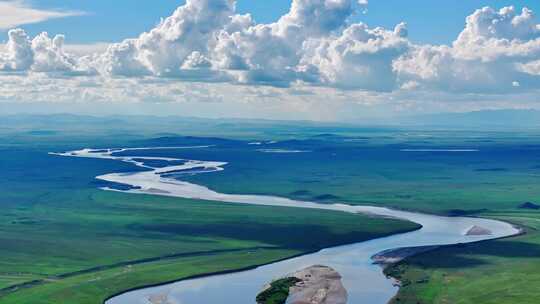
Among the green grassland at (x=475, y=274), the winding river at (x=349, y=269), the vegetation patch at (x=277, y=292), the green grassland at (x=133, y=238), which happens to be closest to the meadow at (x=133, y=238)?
the green grassland at (x=133, y=238)

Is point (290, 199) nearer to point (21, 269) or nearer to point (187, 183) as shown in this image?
point (187, 183)

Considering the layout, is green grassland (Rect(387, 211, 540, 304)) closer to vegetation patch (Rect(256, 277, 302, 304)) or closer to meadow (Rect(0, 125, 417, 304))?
vegetation patch (Rect(256, 277, 302, 304))

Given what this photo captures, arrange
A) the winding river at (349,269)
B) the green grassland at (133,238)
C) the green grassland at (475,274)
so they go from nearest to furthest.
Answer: the green grassland at (475,274)
the winding river at (349,269)
the green grassland at (133,238)

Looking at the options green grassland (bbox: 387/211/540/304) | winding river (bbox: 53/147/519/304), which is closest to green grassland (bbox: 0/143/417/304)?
winding river (bbox: 53/147/519/304)

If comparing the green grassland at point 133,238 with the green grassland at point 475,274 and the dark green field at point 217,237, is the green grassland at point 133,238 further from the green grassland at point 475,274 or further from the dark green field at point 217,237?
the green grassland at point 475,274

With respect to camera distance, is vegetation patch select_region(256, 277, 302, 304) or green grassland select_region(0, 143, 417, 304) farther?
green grassland select_region(0, 143, 417, 304)

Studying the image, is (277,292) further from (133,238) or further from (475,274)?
(133,238)

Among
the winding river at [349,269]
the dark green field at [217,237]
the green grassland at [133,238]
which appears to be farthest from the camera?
the green grassland at [133,238]

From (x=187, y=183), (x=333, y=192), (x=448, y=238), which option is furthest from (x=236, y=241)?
(x=187, y=183)
